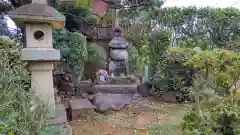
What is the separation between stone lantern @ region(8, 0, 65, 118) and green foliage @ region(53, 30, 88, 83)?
196 cm

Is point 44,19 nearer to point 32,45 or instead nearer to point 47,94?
point 32,45

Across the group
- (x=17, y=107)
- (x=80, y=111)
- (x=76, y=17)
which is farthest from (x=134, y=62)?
(x=17, y=107)

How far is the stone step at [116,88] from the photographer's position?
19.8ft

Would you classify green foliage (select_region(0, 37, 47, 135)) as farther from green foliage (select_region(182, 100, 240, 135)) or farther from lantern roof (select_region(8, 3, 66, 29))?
green foliage (select_region(182, 100, 240, 135))

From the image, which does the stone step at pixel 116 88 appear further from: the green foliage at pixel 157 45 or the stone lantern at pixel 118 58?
the stone lantern at pixel 118 58

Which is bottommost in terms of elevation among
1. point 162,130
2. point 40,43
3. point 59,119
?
point 162,130

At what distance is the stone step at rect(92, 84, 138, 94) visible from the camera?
6.04 metres

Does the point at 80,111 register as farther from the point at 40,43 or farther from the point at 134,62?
the point at 134,62

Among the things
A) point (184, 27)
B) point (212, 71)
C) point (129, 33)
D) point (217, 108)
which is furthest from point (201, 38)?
point (217, 108)

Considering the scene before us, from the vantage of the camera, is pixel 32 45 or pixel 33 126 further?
pixel 32 45

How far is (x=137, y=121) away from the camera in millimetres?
4438

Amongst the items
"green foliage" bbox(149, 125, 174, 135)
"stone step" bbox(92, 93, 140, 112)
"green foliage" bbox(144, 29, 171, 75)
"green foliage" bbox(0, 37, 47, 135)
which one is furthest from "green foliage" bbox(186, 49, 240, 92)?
"green foliage" bbox(144, 29, 171, 75)

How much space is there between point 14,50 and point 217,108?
279 centimetres

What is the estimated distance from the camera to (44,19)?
10.8 feet
